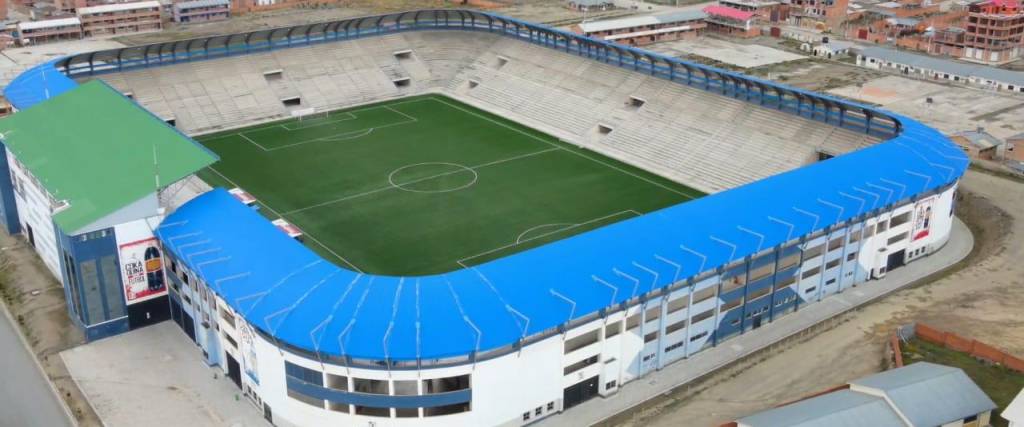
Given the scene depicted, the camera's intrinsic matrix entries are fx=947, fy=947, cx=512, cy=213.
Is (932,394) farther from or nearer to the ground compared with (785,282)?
nearer to the ground

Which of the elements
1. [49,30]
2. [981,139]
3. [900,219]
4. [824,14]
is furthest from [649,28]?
[49,30]

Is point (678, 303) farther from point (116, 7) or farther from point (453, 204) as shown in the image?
point (116, 7)

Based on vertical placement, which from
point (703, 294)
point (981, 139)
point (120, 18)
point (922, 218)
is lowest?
point (981, 139)

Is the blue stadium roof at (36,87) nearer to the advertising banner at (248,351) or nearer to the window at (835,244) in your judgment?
the advertising banner at (248,351)

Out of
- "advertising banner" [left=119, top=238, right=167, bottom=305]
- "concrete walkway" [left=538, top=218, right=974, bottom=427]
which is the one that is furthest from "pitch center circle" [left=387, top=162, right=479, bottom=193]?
"concrete walkway" [left=538, top=218, right=974, bottom=427]

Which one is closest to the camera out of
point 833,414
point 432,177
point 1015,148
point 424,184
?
point 833,414

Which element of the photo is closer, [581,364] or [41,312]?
[581,364]

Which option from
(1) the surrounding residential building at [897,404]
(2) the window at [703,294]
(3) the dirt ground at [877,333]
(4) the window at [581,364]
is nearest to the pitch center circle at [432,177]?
(2) the window at [703,294]
